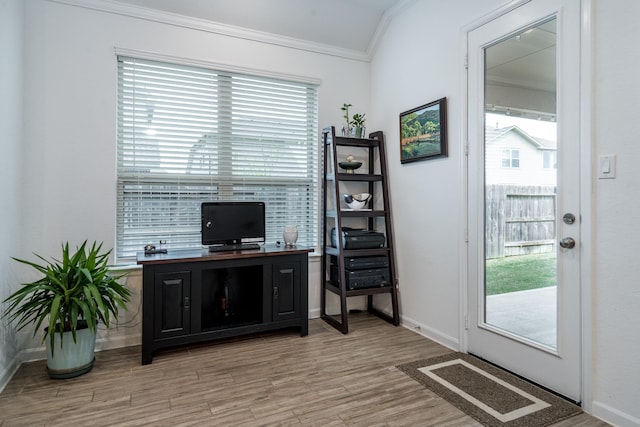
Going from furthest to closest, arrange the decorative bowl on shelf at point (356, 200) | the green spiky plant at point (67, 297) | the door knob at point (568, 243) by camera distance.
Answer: the decorative bowl on shelf at point (356, 200) < the green spiky plant at point (67, 297) < the door knob at point (568, 243)

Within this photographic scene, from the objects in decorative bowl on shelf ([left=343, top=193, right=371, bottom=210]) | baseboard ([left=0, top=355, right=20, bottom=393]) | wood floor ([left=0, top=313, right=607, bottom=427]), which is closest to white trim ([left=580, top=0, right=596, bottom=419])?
wood floor ([left=0, top=313, right=607, bottom=427])

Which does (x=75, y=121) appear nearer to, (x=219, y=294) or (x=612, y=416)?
(x=219, y=294)

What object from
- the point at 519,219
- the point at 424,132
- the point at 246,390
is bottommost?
the point at 246,390

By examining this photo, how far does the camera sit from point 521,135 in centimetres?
235

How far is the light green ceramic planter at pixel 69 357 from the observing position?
2301mm

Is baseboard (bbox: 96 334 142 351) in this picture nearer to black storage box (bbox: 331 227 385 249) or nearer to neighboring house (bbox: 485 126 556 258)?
black storage box (bbox: 331 227 385 249)

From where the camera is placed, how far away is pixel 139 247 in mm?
2996

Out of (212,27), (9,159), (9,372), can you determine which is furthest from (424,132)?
(9,372)

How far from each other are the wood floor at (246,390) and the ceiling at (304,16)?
276cm

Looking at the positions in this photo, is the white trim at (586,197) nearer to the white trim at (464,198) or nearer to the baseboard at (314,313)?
the white trim at (464,198)

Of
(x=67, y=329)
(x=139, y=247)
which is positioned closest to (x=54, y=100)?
(x=139, y=247)

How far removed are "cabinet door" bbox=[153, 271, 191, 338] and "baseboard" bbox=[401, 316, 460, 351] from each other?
189 centimetres

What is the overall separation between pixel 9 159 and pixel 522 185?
3.38m

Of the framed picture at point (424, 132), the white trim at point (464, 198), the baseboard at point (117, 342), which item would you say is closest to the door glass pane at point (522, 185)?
the white trim at point (464, 198)
